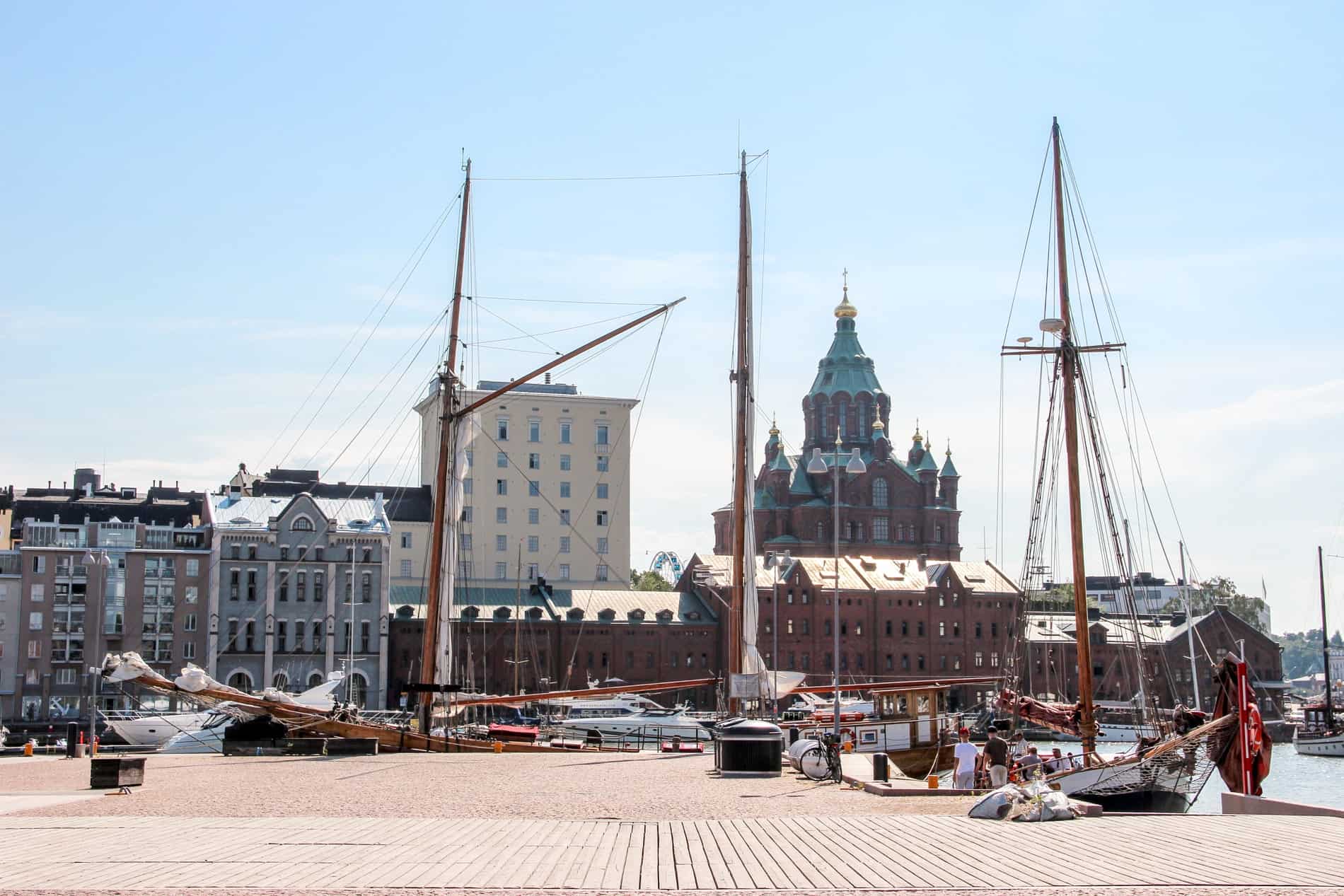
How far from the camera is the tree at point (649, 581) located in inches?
6505

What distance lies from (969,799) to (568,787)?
8208mm

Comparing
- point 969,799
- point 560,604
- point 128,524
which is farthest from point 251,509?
point 969,799

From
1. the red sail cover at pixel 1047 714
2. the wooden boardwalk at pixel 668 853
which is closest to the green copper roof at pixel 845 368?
the red sail cover at pixel 1047 714

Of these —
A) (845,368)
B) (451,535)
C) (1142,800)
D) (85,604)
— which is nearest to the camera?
(1142,800)

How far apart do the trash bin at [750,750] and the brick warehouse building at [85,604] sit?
69.7 metres

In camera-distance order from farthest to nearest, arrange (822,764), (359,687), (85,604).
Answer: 1. (359,687)
2. (85,604)
3. (822,764)

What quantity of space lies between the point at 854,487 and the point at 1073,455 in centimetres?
10133

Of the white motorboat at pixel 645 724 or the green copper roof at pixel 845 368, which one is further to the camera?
the green copper roof at pixel 845 368

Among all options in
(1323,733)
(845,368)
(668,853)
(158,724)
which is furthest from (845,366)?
(668,853)

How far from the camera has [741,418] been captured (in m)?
44.2

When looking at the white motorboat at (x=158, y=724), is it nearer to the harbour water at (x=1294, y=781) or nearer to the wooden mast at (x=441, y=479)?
the wooden mast at (x=441, y=479)

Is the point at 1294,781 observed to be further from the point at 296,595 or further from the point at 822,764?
the point at 296,595

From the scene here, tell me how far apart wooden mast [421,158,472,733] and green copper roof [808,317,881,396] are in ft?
346

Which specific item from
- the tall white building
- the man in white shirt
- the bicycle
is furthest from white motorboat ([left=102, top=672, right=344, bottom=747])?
the tall white building
